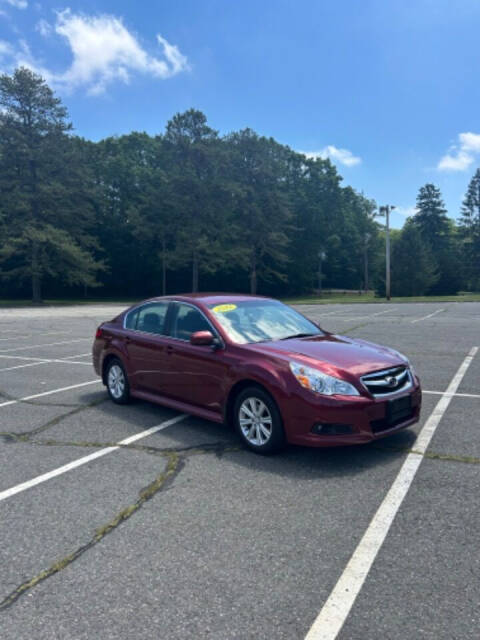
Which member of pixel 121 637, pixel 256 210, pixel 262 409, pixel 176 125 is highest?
pixel 176 125

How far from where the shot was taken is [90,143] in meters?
62.4

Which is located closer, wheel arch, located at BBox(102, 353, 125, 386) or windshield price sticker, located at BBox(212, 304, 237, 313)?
windshield price sticker, located at BBox(212, 304, 237, 313)

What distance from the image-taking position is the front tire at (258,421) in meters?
4.78

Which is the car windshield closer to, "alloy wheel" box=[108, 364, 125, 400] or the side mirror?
the side mirror

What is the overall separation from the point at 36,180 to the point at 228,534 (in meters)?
46.0

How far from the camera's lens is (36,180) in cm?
4412

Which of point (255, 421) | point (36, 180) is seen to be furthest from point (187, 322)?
point (36, 180)

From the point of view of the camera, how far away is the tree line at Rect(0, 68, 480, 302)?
4319 cm

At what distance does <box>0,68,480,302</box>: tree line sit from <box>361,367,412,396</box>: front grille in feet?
134

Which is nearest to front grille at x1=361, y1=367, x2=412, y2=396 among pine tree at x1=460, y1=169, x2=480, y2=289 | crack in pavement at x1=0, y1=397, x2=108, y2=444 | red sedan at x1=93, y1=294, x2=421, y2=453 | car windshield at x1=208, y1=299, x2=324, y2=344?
red sedan at x1=93, y1=294, x2=421, y2=453

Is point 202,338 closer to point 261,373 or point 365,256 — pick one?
point 261,373

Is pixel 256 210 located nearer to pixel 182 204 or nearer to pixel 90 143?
pixel 182 204

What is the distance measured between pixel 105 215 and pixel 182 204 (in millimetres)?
14250

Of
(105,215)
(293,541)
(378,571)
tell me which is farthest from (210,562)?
(105,215)
